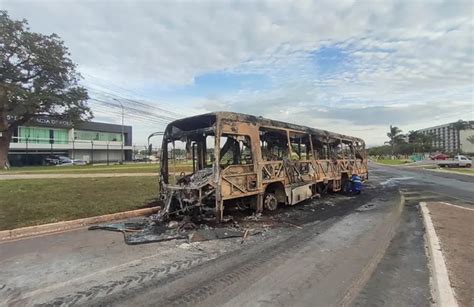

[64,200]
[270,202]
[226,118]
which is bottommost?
[270,202]

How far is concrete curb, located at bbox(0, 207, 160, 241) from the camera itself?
27.6 ft

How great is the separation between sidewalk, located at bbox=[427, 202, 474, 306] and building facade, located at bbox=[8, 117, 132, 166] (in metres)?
48.6

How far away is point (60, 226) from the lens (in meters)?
9.35

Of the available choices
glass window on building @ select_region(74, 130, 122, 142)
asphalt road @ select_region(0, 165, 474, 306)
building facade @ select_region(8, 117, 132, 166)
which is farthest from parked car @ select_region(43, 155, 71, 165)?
asphalt road @ select_region(0, 165, 474, 306)

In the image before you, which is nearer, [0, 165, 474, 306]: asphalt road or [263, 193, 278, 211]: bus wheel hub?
[0, 165, 474, 306]: asphalt road

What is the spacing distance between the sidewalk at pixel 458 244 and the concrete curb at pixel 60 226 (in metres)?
8.08

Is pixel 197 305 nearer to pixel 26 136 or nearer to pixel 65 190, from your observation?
pixel 65 190

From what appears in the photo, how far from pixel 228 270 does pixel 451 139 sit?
155160 mm

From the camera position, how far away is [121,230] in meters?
8.85

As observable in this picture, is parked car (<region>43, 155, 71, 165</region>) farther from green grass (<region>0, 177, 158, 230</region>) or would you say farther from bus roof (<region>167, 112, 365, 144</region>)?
bus roof (<region>167, 112, 365, 144</region>)

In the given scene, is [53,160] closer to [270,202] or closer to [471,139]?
[270,202]

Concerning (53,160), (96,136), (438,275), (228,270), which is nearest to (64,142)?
(96,136)

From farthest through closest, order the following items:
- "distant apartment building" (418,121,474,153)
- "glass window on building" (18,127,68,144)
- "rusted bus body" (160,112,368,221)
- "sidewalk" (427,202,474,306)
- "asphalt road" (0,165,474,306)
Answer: "distant apartment building" (418,121,474,153) < "glass window on building" (18,127,68,144) < "rusted bus body" (160,112,368,221) < "sidewalk" (427,202,474,306) < "asphalt road" (0,165,474,306)

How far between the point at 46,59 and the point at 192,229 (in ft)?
122
